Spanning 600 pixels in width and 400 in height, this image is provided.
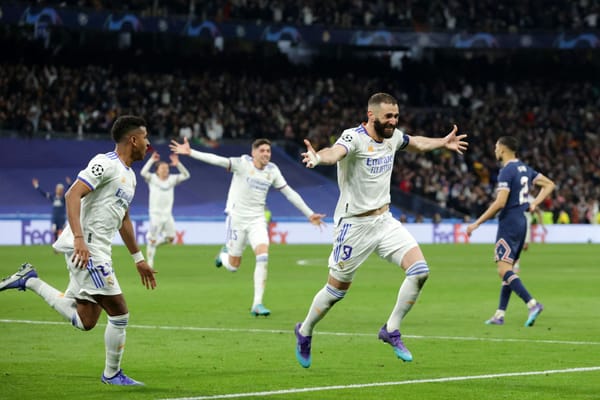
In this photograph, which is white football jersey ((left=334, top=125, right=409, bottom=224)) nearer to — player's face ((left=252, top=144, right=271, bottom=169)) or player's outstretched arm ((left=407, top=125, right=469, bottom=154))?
player's outstretched arm ((left=407, top=125, right=469, bottom=154))

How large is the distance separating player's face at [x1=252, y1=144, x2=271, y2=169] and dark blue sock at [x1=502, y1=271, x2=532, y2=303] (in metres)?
4.33

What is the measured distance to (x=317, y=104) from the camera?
2416 inches

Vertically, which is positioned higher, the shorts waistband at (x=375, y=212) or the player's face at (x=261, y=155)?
the shorts waistband at (x=375, y=212)

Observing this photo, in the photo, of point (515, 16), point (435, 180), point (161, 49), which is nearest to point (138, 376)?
point (435, 180)

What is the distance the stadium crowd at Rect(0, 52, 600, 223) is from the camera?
52656 mm

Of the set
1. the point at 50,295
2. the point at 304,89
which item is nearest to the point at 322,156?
the point at 50,295

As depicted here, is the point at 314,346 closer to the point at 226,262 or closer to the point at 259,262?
the point at 259,262

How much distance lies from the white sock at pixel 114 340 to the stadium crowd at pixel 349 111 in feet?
138

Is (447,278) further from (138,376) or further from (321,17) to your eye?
(321,17)

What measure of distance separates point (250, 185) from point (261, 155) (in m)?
0.54

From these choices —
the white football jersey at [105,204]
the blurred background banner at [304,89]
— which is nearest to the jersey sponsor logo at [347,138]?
the white football jersey at [105,204]

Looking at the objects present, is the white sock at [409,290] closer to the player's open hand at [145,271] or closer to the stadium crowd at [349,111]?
the player's open hand at [145,271]

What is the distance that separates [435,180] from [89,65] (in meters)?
18.1

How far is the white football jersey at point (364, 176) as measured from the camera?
1145 centimetres
